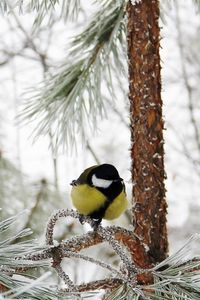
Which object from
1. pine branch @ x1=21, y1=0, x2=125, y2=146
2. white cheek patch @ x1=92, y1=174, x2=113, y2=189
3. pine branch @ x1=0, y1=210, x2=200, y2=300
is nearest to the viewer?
pine branch @ x1=0, y1=210, x2=200, y2=300

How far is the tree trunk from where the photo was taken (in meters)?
1.13

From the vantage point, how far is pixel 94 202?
109 cm

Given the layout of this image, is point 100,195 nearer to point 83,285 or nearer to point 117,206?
point 117,206

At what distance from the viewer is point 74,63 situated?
148 cm

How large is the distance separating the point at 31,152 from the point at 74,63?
2.85 metres

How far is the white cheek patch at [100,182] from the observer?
107 cm

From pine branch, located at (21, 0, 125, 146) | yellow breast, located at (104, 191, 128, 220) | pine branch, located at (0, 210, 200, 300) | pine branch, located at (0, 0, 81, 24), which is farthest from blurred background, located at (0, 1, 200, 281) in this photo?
pine branch, located at (0, 210, 200, 300)

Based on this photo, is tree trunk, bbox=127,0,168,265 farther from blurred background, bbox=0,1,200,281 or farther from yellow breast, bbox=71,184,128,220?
blurred background, bbox=0,1,200,281

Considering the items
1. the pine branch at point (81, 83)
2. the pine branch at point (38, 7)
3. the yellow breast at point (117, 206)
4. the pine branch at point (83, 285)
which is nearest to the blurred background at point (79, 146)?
the pine branch at point (81, 83)

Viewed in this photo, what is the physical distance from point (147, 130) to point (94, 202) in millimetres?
156

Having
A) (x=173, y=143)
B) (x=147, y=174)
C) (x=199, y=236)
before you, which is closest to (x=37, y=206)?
(x=147, y=174)

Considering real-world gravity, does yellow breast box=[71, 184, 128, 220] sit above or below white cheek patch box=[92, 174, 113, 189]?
below

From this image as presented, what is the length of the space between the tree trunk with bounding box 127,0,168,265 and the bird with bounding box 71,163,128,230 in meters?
0.05

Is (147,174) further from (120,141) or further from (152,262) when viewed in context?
(120,141)
